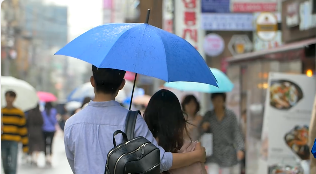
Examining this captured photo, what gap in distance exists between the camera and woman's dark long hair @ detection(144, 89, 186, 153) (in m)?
3.63

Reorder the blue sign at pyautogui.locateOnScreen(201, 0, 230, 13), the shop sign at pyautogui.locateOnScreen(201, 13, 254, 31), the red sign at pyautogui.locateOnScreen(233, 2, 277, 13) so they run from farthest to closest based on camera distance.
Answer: the red sign at pyautogui.locateOnScreen(233, 2, 277, 13) < the shop sign at pyautogui.locateOnScreen(201, 13, 254, 31) < the blue sign at pyautogui.locateOnScreen(201, 0, 230, 13)

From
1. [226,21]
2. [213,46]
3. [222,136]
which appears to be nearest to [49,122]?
[213,46]

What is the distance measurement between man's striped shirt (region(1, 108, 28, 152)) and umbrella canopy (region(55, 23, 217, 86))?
6.92 meters

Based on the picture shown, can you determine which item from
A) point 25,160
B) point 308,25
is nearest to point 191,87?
point 308,25

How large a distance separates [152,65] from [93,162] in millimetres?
681

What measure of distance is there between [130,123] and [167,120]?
0.52 meters

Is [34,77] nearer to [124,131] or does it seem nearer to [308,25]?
[308,25]

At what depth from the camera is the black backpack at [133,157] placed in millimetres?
2893

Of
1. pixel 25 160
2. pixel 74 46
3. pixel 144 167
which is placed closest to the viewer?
pixel 144 167

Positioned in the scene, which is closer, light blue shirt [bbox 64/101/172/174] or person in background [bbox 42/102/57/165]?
light blue shirt [bbox 64/101/172/174]

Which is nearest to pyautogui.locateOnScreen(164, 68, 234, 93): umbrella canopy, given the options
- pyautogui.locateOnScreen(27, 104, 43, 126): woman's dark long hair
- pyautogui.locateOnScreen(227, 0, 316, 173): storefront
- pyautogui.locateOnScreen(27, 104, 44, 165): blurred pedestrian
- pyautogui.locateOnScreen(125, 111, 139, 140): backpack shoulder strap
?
pyautogui.locateOnScreen(227, 0, 316, 173): storefront

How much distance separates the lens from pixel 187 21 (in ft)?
39.8

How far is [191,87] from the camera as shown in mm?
7531

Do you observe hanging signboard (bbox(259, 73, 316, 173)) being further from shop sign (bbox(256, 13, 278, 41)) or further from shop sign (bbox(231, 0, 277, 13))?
shop sign (bbox(231, 0, 277, 13))
